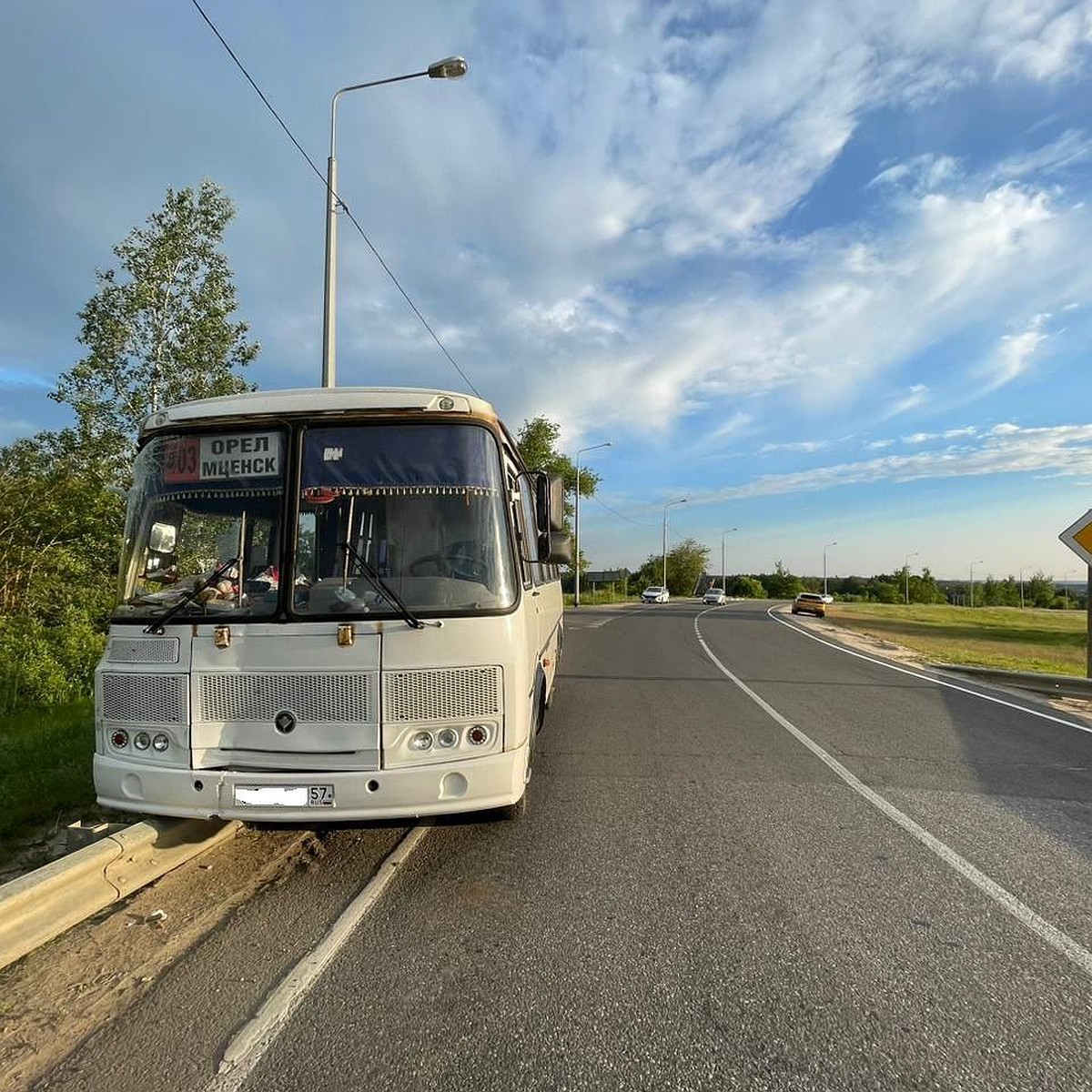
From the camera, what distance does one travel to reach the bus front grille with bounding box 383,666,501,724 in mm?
3889

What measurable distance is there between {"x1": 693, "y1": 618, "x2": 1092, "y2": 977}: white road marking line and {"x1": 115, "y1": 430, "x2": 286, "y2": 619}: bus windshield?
4172 millimetres

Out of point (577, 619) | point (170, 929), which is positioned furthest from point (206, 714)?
point (577, 619)

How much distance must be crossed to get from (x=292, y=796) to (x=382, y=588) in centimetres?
118

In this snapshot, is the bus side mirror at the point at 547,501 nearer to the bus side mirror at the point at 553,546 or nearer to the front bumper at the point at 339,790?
the bus side mirror at the point at 553,546

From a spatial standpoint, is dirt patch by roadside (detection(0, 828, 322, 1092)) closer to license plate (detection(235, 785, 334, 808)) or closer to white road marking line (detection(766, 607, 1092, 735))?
license plate (detection(235, 785, 334, 808))

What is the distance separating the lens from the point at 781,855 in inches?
173

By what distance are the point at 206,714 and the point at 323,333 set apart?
7.25 meters

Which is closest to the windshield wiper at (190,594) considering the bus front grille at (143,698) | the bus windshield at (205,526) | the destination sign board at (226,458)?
the bus windshield at (205,526)

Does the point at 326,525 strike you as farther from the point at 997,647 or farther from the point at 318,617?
the point at 997,647

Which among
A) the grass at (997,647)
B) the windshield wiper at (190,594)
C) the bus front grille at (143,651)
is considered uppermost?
the windshield wiper at (190,594)

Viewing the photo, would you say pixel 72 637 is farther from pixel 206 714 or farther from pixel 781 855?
pixel 781 855

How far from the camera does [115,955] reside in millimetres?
3215

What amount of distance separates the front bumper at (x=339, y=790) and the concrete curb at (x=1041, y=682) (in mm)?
11792

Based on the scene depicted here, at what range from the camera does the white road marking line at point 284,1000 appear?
2.48m
